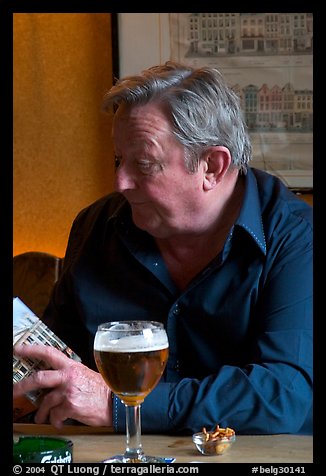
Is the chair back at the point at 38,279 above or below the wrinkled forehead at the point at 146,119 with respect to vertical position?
below

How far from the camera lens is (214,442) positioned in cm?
114

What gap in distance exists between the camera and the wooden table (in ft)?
3.75

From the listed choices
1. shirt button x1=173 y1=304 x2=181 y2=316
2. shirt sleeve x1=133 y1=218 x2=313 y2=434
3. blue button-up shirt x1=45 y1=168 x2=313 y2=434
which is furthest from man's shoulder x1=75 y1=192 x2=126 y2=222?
shirt sleeve x1=133 y1=218 x2=313 y2=434

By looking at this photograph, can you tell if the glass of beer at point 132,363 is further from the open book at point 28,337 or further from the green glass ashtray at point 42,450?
the open book at point 28,337

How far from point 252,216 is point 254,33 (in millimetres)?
1228

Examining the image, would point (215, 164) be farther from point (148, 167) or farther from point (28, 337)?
point (28, 337)

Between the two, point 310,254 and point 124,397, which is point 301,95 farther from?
point 124,397

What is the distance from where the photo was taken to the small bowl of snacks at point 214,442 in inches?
44.9

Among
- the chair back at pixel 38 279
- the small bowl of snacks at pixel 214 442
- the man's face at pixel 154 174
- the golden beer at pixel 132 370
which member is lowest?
the chair back at pixel 38 279

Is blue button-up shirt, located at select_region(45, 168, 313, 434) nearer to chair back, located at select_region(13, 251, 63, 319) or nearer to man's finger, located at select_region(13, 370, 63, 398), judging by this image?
man's finger, located at select_region(13, 370, 63, 398)

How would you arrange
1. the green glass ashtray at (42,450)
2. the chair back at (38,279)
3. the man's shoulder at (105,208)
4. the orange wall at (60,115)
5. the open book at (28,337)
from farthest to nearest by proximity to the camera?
the orange wall at (60,115)
the chair back at (38,279)
the man's shoulder at (105,208)
the open book at (28,337)
the green glass ashtray at (42,450)

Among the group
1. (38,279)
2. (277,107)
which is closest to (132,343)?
(38,279)

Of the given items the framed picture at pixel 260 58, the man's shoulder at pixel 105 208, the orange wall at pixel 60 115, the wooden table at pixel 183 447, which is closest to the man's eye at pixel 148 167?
the man's shoulder at pixel 105 208

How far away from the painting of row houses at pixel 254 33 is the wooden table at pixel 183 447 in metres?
1.67
